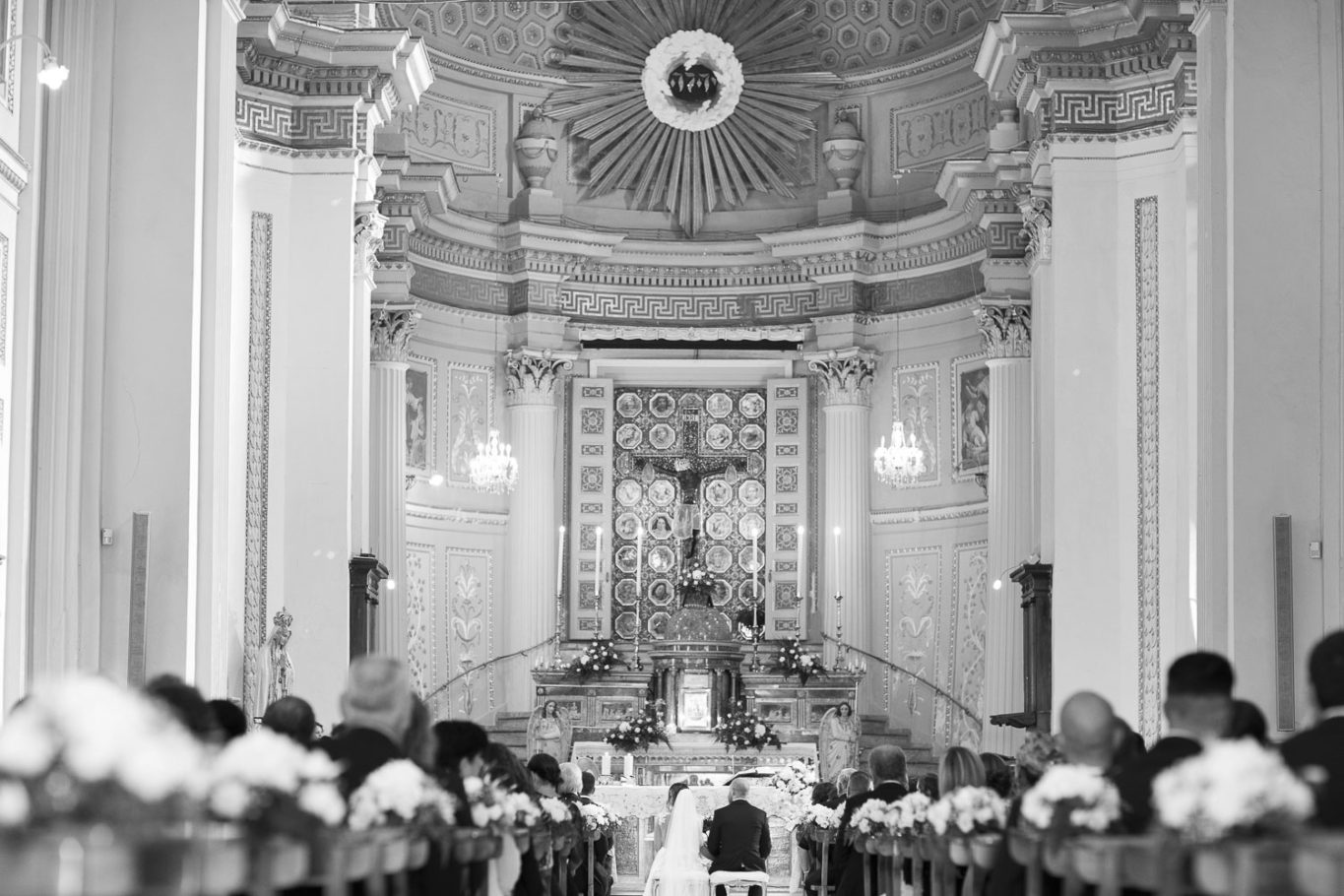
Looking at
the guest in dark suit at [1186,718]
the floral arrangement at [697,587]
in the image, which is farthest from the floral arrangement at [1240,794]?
the floral arrangement at [697,587]

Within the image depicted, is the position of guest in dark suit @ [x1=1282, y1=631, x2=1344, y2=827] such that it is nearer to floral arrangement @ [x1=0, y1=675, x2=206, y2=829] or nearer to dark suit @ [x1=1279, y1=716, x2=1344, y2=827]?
dark suit @ [x1=1279, y1=716, x2=1344, y2=827]

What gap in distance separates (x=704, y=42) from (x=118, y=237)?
13740 mm

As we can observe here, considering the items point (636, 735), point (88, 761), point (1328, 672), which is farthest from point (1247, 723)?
point (636, 735)

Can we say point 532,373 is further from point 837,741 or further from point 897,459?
point 837,741

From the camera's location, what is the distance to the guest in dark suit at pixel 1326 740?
5.37 metres

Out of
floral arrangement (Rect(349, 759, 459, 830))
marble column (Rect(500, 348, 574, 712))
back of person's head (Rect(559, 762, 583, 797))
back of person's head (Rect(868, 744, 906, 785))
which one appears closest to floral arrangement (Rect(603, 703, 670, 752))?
marble column (Rect(500, 348, 574, 712))

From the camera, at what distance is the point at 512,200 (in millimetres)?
25312

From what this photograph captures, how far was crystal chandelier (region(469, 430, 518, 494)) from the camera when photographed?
2291cm

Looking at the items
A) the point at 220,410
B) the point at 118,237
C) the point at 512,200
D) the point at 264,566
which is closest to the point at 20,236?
the point at 118,237

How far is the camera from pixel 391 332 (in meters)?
22.1

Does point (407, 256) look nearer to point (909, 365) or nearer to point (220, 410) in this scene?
point (909, 365)

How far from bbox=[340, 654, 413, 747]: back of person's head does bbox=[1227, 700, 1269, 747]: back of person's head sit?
8.29 feet

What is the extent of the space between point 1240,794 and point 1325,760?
741mm

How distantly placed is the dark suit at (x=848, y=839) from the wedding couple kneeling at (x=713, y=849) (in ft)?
7.05
